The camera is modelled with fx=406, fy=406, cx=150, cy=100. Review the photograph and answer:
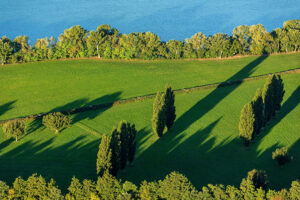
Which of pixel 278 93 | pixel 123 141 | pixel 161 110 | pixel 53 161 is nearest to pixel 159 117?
pixel 161 110

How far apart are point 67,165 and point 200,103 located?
33614 millimetres

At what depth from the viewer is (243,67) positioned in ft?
355

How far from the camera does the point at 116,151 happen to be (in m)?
56.1

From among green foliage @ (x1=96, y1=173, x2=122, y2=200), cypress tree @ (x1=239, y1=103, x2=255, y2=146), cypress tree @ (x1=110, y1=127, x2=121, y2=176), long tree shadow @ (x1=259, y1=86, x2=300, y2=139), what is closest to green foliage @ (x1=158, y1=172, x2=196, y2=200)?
green foliage @ (x1=96, y1=173, x2=122, y2=200)

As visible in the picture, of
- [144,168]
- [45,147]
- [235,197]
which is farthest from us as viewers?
[45,147]

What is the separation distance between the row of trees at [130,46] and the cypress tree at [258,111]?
157 feet

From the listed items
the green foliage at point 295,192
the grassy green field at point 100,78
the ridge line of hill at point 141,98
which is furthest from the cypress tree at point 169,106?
the green foliage at point 295,192

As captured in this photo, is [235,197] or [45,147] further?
[45,147]

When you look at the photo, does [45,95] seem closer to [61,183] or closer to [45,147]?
[45,147]

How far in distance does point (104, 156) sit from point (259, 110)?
95.2 feet

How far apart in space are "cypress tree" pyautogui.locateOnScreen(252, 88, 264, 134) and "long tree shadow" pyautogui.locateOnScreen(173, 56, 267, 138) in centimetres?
1216

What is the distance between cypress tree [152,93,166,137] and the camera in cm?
6756

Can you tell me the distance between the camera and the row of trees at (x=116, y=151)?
2140 inches

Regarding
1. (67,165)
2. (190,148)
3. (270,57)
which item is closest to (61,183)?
(67,165)
